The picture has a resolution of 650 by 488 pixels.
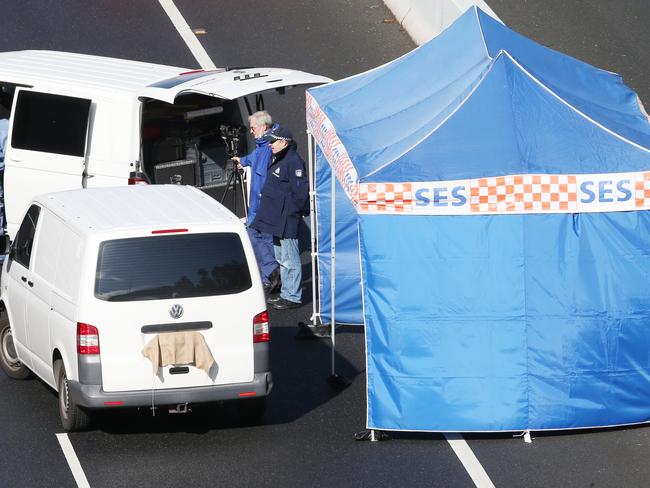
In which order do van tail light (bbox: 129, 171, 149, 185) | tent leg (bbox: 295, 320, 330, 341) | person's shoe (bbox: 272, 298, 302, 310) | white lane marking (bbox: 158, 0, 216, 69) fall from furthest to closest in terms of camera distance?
1. white lane marking (bbox: 158, 0, 216, 69)
2. person's shoe (bbox: 272, 298, 302, 310)
3. van tail light (bbox: 129, 171, 149, 185)
4. tent leg (bbox: 295, 320, 330, 341)

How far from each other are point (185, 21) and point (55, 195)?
11814 millimetres

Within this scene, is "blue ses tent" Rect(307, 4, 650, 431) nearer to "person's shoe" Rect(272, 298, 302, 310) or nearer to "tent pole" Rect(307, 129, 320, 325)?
"tent pole" Rect(307, 129, 320, 325)

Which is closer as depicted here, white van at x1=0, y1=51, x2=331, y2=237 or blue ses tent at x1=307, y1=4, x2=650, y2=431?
blue ses tent at x1=307, y1=4, x2=650, y2=431

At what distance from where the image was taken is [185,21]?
22.5 m

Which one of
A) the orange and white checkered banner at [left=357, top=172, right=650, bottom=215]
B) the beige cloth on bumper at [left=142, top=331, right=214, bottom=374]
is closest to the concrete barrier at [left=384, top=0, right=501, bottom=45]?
the orange and white checkered banner at [left=357, top=172, right=650, bottom=215]

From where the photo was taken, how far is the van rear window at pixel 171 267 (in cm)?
978

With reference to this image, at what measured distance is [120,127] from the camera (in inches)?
544

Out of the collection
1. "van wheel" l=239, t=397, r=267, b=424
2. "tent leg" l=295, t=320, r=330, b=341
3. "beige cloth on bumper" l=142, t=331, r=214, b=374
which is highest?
"beige cloth on bumper" l=142, t=331, r=214, b=374

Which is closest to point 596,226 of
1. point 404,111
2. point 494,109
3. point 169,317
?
point 494,109

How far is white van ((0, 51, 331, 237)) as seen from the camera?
45.1 ft

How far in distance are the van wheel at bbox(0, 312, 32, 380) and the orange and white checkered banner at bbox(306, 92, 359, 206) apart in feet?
11.2

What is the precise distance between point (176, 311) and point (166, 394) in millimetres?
665

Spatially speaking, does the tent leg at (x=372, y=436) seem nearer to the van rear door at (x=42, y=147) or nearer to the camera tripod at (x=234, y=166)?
the camera tripod at (x=234, y=166)

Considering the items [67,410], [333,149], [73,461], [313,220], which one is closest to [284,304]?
[313,220]
